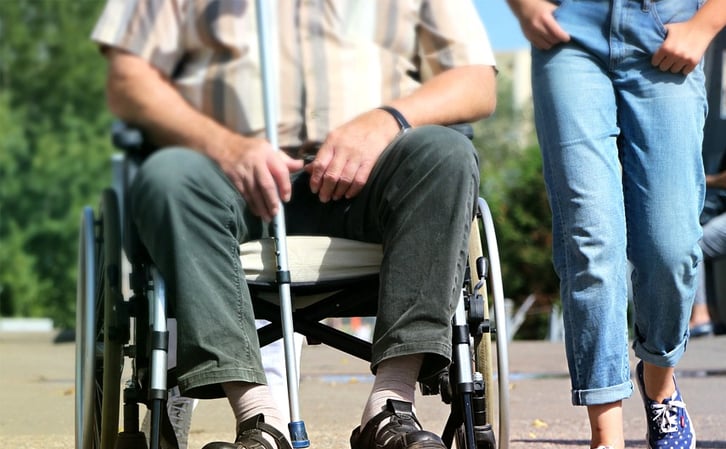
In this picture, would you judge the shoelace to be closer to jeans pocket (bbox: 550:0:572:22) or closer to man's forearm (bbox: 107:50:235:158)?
jeans pocket (bbox: 550:0:572:22)

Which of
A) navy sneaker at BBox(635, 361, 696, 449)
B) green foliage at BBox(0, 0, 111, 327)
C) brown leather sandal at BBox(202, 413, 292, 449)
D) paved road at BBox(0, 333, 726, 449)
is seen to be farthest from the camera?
green foliage at BBox(0, 0, 111, 327)

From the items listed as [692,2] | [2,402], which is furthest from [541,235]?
[692,2]

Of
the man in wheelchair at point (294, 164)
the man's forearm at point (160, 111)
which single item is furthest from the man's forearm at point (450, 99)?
the man's forearm at point (160, 111)

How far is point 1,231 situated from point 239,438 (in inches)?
1389

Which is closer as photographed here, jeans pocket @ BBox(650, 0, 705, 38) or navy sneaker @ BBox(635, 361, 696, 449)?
jeans pocket @ BBox(650, 0, 705, 38)

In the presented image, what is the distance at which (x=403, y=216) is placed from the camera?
3020 mm

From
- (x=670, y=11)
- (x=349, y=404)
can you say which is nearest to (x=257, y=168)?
(x=670, y=11)

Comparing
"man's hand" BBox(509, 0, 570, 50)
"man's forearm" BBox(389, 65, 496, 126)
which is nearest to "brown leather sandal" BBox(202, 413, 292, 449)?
"man's forearm" BBox(389, 65, 496, 126)

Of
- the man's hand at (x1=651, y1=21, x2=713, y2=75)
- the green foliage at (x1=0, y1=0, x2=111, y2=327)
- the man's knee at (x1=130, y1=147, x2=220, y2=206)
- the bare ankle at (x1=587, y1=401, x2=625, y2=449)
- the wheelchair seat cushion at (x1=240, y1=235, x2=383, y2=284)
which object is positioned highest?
the man's hand at (x1=651, y1=21, x2=713, y2=75)

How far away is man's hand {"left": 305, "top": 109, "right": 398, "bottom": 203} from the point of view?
3020 mm

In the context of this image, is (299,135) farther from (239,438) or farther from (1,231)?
(1,231)

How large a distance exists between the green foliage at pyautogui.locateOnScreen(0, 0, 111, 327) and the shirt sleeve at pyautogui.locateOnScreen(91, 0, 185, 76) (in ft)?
103

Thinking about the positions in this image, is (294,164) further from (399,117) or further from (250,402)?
(250,402)

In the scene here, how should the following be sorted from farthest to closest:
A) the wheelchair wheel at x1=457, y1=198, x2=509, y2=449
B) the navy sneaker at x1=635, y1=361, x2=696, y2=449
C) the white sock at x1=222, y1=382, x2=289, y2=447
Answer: the navy sneaker at x1=635, y1=361, x2=696, y2=449
the wheelchair wheel at x1=457, y1=198, x2=509, y2=449
the white sock at x1=222, y1=382, x2=289, y2=447
